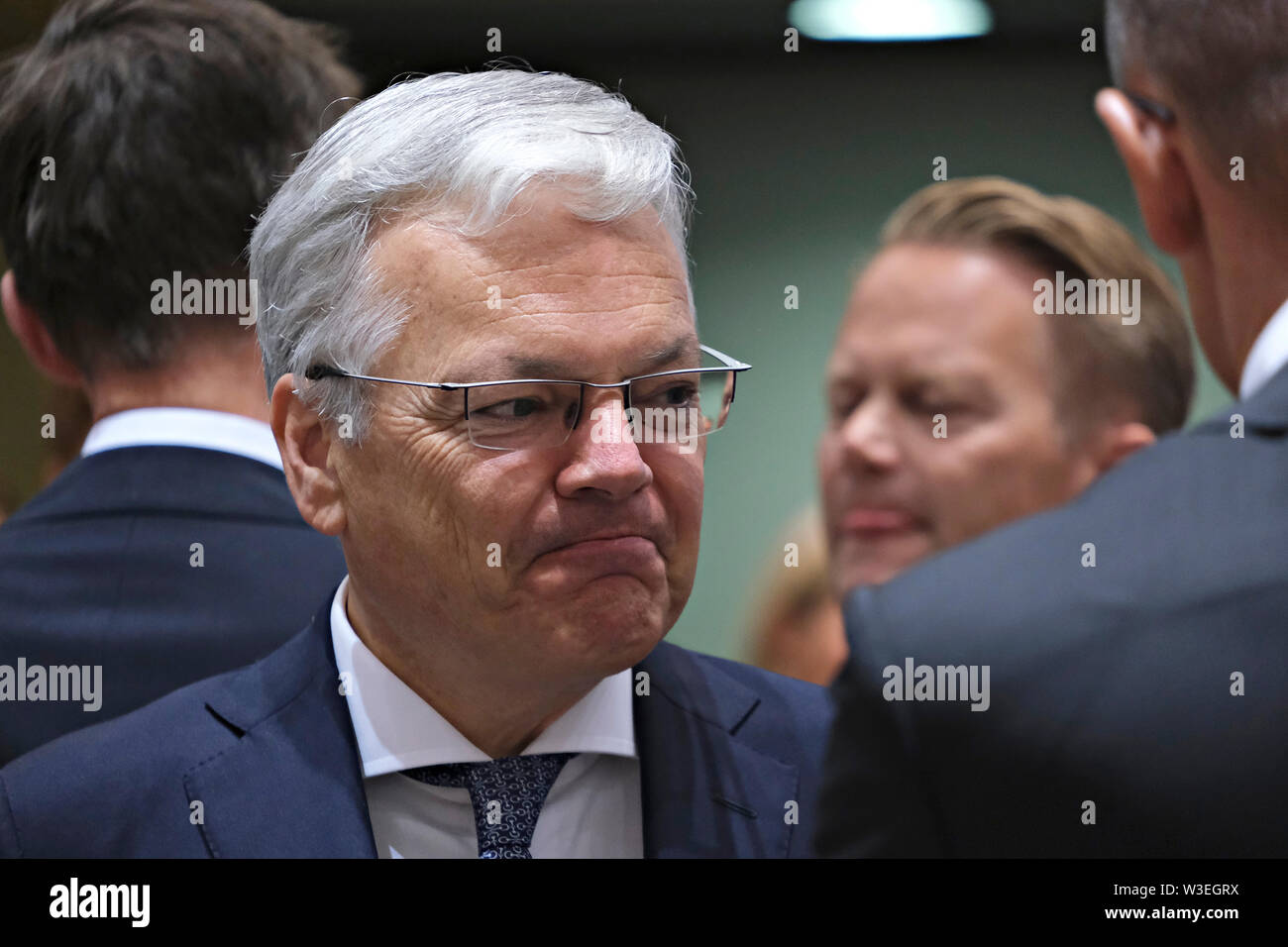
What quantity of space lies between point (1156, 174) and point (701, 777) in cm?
112

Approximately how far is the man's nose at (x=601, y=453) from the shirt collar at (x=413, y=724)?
0.31 m

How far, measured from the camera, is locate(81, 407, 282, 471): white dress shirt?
2.07 meters

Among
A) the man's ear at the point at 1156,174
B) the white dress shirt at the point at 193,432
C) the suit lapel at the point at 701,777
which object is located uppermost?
the man's ear at the point at 1156,174

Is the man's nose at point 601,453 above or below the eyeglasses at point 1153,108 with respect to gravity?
below

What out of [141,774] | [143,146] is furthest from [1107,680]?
[143,146]

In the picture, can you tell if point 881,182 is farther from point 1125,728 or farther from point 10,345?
point 10,345

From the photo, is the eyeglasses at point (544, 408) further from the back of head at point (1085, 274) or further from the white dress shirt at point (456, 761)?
the back of head at point (1085, 274)

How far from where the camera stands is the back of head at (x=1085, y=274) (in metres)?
2.00

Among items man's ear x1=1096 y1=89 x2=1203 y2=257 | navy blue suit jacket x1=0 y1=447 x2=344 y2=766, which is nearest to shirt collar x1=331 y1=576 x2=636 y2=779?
navy blue suit jacket x1=0 y1=447 x2=344 y2=766

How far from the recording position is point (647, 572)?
178cm

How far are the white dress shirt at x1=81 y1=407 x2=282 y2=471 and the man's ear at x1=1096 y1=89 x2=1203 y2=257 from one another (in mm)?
1373

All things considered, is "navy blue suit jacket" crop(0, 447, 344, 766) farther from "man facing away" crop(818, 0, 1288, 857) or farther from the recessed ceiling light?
the recessed ceiling light

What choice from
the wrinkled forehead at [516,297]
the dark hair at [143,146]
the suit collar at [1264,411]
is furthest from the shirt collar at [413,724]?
the suit collar at [1264,411]

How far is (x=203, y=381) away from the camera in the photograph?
82.0 inches
